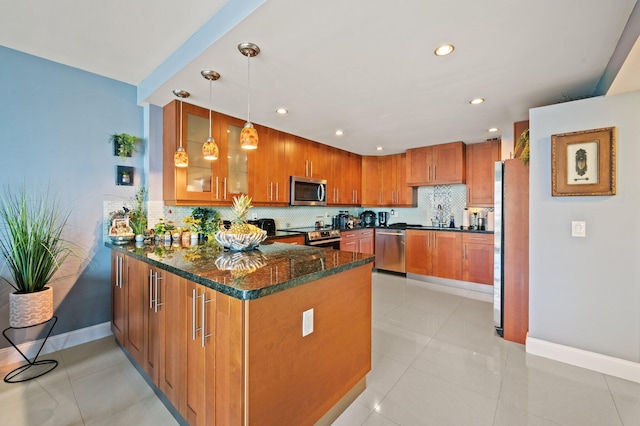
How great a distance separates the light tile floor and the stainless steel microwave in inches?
88.1

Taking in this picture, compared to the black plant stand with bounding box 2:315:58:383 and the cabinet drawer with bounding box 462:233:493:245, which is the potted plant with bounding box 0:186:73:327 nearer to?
the black plant stand with bounding box 2:315:58:383

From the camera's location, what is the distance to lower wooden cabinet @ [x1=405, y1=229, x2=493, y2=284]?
4.08m

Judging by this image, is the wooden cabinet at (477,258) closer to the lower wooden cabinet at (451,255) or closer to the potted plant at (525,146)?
the lower wooden cabinet at (451,255)

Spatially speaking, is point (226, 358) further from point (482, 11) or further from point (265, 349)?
point (482, 11)

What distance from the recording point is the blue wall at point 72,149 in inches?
87.4

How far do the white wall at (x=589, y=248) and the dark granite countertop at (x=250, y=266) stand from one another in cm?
172

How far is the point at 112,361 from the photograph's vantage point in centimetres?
222

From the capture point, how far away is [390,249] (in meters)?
5.06

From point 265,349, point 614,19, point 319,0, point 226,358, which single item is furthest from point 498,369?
point 319,0

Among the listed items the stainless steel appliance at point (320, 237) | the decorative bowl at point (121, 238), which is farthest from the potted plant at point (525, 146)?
the decorative bowl at point (121, 238)

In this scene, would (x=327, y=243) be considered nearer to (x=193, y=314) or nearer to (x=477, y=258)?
(x=477, y=258)

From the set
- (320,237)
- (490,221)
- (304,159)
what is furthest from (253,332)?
(490,221)

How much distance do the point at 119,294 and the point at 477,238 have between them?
4.56 metres

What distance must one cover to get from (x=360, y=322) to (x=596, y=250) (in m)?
2.00
